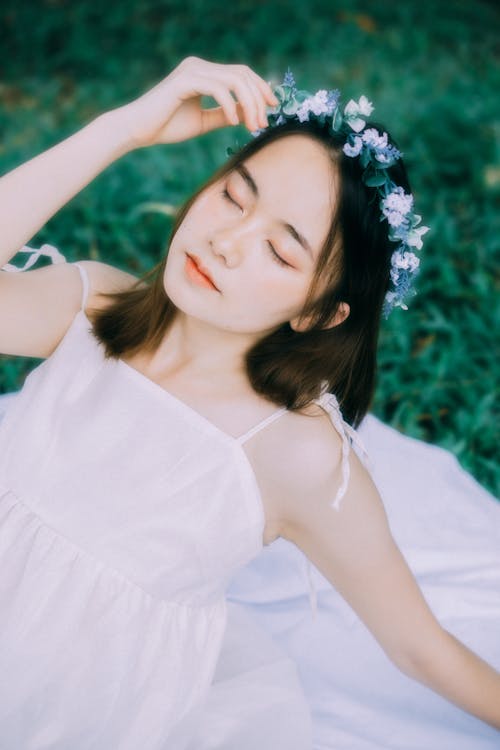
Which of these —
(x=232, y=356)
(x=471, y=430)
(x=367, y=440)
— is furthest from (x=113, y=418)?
(x=471, y=430)

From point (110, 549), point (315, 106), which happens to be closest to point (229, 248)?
point (315, 106)

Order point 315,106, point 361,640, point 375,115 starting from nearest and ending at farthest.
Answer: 1. point 315,106
2. point 361,640
3. point 375,115

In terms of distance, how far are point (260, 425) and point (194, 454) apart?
173mm

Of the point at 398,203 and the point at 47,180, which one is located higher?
the point at 398,203

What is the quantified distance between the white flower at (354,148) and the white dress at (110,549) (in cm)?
60

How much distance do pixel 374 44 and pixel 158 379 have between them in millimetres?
5769

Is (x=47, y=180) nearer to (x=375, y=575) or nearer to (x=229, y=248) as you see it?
(x=229, y=248)

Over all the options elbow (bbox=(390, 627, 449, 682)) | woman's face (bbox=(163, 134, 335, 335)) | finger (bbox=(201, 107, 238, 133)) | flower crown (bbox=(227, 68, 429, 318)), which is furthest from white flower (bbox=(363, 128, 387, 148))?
elbow (bbox=(390, 627, 449, 682))

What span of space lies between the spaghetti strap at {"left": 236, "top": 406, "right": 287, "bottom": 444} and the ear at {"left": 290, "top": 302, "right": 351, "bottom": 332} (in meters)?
0.22

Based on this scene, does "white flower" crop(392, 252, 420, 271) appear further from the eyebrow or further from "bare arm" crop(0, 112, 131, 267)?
"bare arm" crop(0, 112, 131, 267)

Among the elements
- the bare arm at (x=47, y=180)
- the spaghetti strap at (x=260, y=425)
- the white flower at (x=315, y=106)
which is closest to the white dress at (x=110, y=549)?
the spaghetti strap at (x=260, y=425)

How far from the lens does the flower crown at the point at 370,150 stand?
190cm

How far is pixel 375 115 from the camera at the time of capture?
5.49 m

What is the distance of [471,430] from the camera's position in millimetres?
3498
